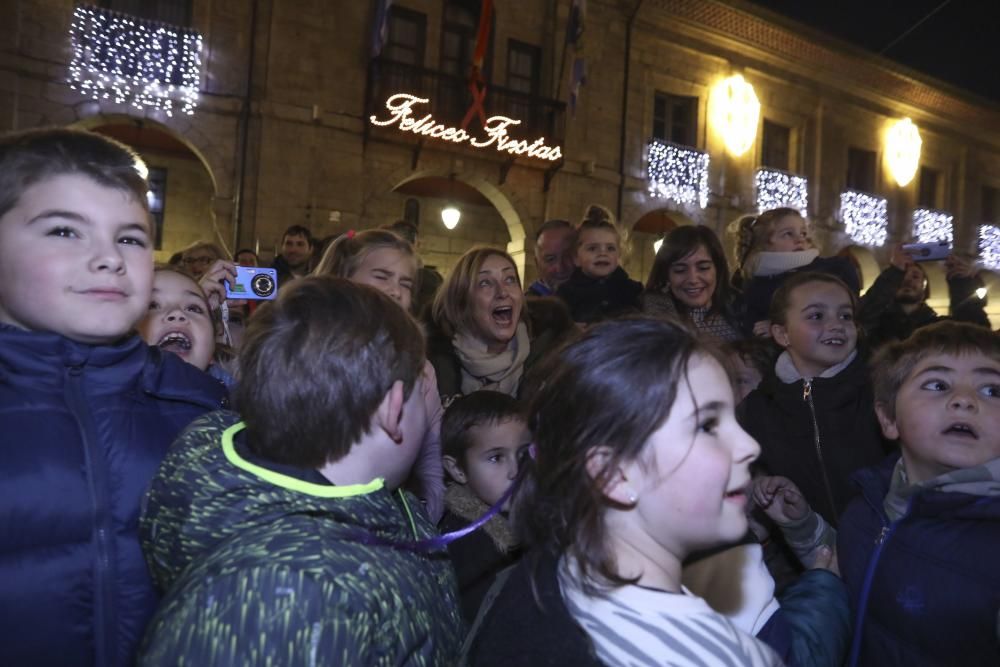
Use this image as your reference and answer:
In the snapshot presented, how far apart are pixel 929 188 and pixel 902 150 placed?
2059 mm

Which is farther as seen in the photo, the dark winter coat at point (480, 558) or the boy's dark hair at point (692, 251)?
the boy's dark hair at point (692, 251)

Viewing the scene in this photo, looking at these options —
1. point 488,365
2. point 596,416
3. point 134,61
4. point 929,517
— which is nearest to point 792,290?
point 929,517

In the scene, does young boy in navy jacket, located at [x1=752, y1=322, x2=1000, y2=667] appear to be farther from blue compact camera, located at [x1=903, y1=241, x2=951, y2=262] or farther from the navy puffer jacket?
blue compact camera, located at [x1=903, y1=241, x2=951, y2=262]

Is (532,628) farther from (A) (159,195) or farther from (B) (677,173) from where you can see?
(B) (677,173)

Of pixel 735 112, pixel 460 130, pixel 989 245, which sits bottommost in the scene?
pixel 460 130

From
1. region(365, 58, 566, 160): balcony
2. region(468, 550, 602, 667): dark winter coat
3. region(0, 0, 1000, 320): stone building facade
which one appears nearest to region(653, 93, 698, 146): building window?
region(0, 0, 1000, 320): stone building facade

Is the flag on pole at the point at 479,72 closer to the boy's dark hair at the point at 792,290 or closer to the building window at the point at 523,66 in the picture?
the building window at the point at 523,66

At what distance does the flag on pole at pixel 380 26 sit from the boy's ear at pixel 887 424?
9932mm

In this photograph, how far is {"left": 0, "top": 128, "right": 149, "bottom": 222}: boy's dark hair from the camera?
147 cm

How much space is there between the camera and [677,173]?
1412cm

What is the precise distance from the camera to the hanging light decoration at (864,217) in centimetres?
1680

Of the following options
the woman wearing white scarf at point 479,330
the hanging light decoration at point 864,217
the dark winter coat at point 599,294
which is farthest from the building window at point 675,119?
the woman wearing white scarf at point 479,330

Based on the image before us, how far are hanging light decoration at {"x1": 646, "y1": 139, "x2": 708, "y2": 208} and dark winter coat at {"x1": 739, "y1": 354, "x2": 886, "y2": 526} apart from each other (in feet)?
37.7

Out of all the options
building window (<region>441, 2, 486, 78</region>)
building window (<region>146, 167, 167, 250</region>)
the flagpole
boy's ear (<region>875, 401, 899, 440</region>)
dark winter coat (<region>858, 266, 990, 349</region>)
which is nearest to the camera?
boy's ear (<region>875, 401, 899, 440</region>)
